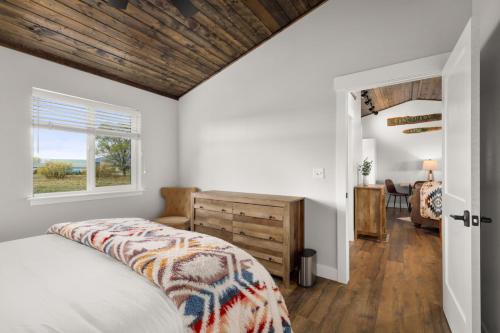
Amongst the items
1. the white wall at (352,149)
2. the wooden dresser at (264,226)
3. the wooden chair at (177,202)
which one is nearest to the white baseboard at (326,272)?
the wooden dresser at (264,226)

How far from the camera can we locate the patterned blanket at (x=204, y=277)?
3.22ft

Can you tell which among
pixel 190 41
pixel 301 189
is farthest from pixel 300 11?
pixel 301 189

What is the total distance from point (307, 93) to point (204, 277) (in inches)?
92.3

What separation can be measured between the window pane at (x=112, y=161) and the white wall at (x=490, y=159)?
12.8ft

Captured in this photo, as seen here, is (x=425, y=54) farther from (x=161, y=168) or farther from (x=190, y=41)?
(x=161, y=168)

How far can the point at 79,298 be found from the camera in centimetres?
94

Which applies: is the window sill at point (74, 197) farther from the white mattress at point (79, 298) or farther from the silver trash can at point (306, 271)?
the silver trash can at point (306, 271)

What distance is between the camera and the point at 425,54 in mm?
2191

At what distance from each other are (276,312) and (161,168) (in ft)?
10.4

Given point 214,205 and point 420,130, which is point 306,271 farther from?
point 420,130

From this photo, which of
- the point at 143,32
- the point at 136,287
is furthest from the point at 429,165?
the point at 136,287

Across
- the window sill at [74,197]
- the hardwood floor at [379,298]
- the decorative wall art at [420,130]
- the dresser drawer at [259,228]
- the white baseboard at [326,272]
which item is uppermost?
the decorative wall art at [420,130]

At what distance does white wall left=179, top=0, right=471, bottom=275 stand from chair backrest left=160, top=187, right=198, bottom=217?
0.37 m

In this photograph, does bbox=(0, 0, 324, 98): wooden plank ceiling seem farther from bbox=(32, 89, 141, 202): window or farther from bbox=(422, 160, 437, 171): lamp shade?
bbox=(422, 160, 437, 171): lamp shade
